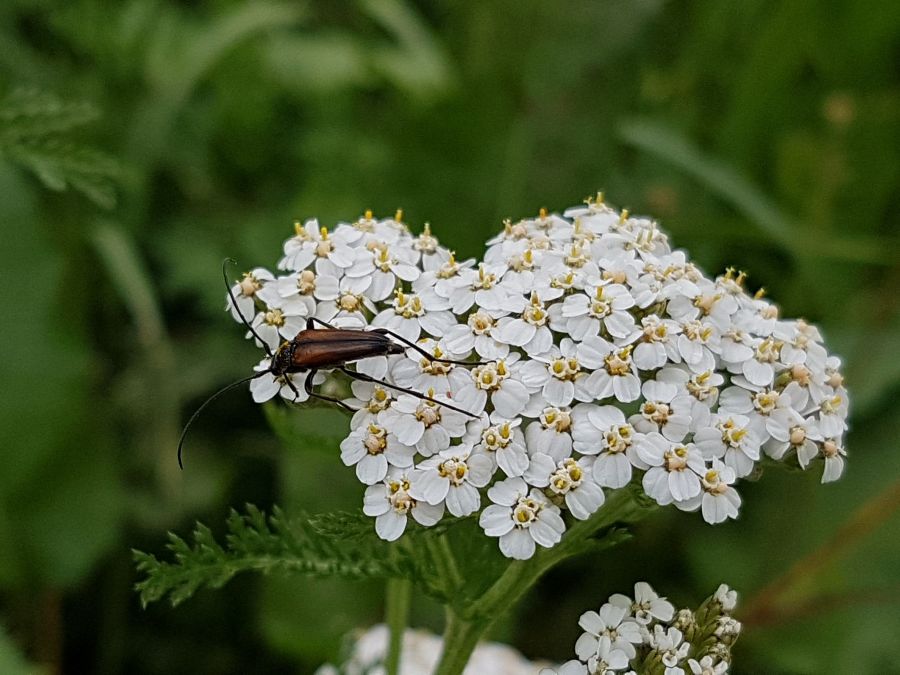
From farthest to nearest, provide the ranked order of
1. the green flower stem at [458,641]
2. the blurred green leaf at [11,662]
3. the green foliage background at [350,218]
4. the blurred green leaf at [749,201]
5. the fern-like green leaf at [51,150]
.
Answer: the blurred green leaf at [749,201], the green foliage background at [350,218], the blurred green leaf at [11,662], the fern-like green leaf at [51,150], the green flower stem at [458,641]

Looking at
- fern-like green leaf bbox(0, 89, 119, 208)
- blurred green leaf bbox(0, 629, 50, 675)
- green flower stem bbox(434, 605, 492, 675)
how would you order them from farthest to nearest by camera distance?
blurred green leaf bbox(0, 629, 50, 675)
fern-like green leaf bbox(0, 89, 119, 208)
green flower stem bbox(434, 605, 492, 675)

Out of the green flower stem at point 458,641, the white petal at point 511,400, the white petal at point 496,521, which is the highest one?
the white petal at point 511,400

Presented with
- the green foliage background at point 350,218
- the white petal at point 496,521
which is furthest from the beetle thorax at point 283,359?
the green foliage background at point 350,218

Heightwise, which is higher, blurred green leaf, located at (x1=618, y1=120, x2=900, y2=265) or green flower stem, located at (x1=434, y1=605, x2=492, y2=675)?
blurred green leaf, located at (x1=618, y1=120, x2=900, y2=265)

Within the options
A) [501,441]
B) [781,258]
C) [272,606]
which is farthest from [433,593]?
[781,258]

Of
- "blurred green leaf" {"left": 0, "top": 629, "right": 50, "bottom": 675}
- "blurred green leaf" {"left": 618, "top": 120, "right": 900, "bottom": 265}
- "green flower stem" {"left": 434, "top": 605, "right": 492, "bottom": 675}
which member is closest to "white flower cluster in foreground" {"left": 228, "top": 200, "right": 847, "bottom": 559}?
"green flower stem" {"left": 434, "top": 605, "right": 492, "bottom": 675}

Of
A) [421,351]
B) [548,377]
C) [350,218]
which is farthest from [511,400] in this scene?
[350,218]

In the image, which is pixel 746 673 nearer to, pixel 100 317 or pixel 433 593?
pixel 433 593

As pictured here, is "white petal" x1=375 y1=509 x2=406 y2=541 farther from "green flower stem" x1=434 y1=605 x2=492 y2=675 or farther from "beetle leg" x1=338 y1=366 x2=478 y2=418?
"green flower stem" x1=434 y1=605 x2=492 y2=675

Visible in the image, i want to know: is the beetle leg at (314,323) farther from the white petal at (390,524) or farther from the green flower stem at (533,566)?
the green flower stem at (533,566)
